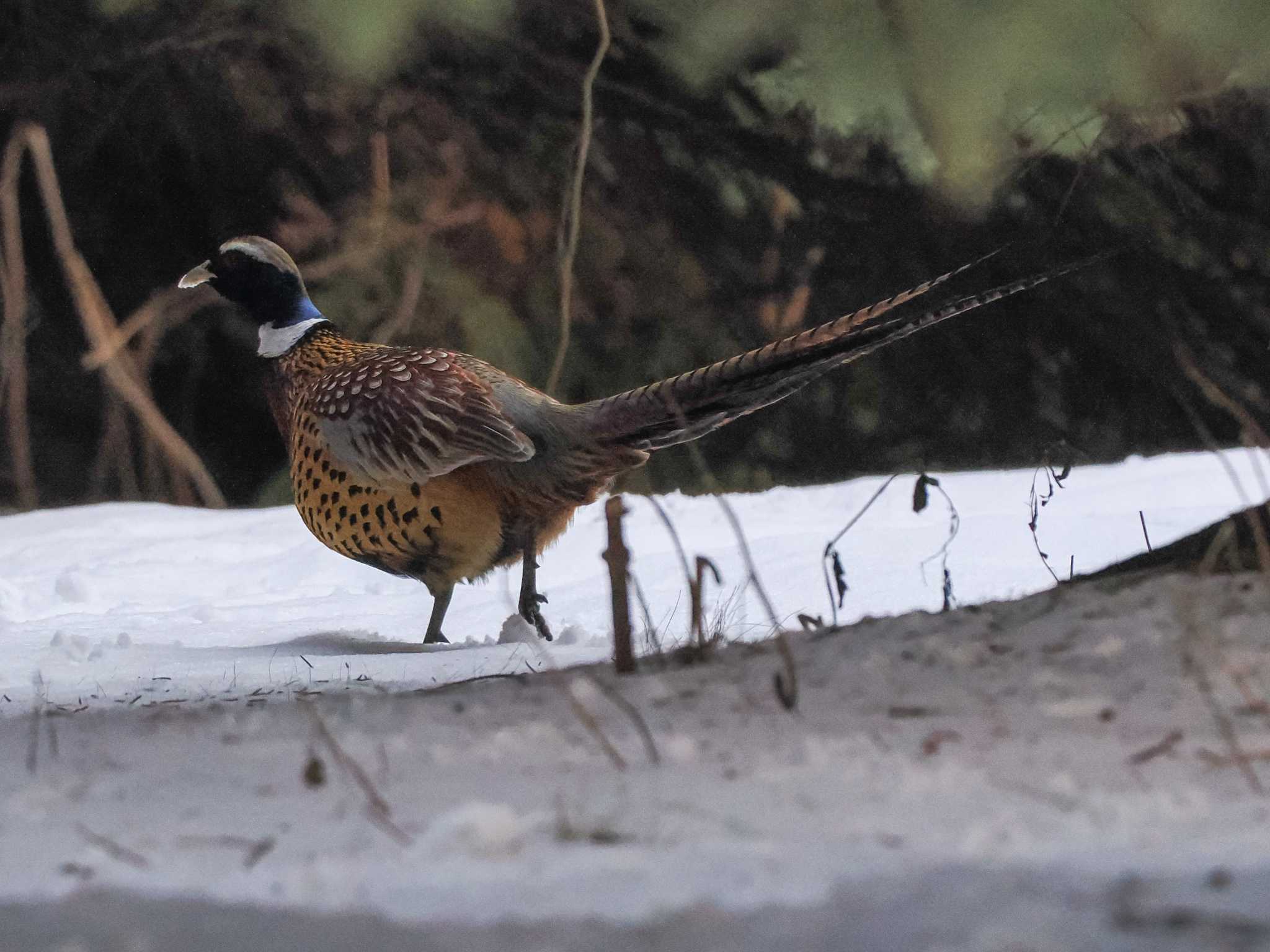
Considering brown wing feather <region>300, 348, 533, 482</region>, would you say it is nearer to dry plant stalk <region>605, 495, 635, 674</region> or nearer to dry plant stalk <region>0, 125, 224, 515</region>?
dry plant stalk <region>605, 495, 635, 674</region>

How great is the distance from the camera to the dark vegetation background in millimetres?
7613

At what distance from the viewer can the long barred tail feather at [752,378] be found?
128 inches

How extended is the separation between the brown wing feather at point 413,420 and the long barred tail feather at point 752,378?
0.26 meters

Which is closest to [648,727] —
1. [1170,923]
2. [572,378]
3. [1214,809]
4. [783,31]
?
[1214,809]

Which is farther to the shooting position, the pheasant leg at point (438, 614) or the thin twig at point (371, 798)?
the pheasant leg at point (438, 614)

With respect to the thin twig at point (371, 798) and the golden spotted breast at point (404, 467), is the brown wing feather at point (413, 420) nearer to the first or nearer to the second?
the golden spotted breast at point (404, 467)

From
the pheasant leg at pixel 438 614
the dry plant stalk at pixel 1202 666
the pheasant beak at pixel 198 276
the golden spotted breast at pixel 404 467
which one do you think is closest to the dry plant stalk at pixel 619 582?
the dry plant stalk at pixel 1202 666

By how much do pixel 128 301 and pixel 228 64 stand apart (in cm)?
136

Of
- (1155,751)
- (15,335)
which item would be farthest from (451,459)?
(15,335)

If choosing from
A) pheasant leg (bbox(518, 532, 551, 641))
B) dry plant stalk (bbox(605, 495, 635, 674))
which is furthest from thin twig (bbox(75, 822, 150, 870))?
pheasant leg (bbox(518, 532, 551, 641))

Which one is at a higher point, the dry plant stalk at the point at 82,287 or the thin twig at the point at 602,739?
the dry plant stalk at the point at 82,287

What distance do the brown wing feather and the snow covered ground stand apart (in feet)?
1.56

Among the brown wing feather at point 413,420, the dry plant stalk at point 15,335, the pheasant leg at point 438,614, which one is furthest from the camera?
the dry plant stalk at point 15,335

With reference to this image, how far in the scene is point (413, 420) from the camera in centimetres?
413
